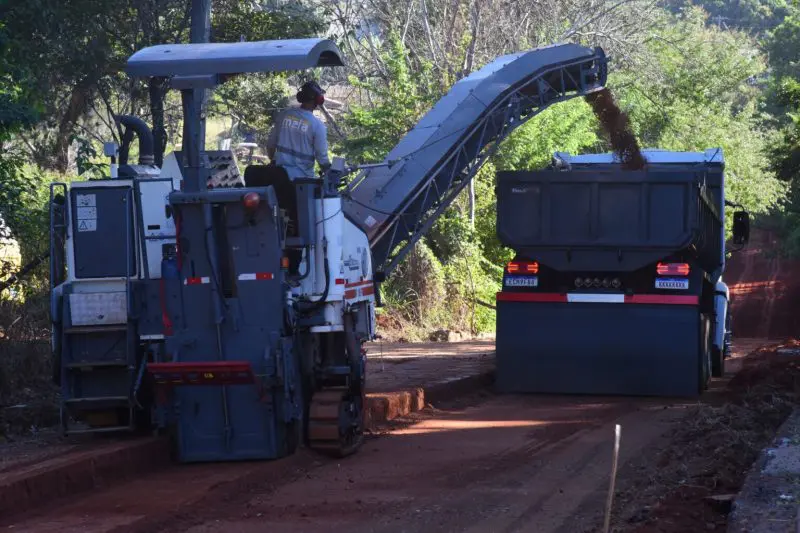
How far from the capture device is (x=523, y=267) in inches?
620

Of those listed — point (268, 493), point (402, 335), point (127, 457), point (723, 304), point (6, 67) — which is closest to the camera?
point (268, 493)

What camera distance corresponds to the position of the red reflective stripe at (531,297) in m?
15.5

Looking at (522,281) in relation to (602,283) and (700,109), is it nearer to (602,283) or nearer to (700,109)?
(602,283)

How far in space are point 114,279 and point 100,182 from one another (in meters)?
0.95

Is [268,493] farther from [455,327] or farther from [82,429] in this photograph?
[455,327]

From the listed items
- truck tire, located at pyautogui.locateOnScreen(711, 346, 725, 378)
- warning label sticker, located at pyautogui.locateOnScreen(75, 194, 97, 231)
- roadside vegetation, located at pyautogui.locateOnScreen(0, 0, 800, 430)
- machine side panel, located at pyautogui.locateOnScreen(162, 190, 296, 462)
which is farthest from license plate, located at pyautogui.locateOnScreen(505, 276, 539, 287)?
warning label sticker, located at pyautogui.locateOnScreen(75, 194, 97, 231)

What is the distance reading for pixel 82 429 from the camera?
11.0 m

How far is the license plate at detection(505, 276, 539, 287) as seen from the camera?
15742mm

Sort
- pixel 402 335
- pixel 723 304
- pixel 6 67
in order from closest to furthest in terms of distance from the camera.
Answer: pixel 6 67, pixel 723 304, pixel 402 335

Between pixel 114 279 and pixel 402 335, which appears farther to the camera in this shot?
pixel 402 335

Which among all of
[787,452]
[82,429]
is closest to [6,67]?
[82,429]

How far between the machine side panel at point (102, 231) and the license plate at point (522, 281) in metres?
6.17

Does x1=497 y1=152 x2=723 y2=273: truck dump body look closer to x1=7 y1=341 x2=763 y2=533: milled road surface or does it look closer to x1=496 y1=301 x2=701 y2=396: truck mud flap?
x1=496 y1=301 x2=701 y2=396: truck mud flap

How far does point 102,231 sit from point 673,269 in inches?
301
